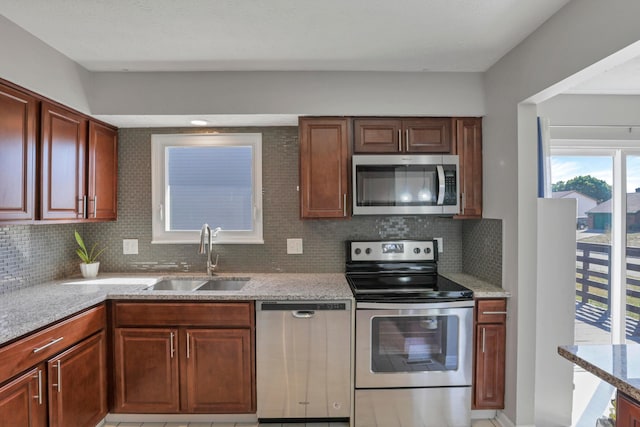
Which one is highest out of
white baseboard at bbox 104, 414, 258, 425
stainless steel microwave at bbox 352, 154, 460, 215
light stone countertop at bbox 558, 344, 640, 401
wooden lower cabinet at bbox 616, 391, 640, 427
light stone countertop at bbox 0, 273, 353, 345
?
stainless steel microwave at bbox 352, 154, 460, 215

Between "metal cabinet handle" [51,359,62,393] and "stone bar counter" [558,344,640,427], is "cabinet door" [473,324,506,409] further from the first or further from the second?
"metal cabinet handle" [51,359,62,393]

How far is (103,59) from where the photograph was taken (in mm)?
2352

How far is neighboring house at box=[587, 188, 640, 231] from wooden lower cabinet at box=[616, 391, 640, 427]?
2.36 metres

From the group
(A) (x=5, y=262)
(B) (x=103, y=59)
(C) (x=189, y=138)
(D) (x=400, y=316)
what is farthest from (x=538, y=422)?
(B) (x=103, y=59)

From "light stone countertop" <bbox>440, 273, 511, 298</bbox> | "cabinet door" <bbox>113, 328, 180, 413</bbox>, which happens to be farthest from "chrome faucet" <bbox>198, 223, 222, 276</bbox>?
"light stone countertop" <bbox>440, 273, 511, 298</bbox>

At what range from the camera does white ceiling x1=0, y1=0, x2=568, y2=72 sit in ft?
5.80

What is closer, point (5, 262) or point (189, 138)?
point (5, 262)

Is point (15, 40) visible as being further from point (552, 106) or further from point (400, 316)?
point (552, 106)

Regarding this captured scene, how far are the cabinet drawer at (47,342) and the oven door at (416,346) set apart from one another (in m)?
1.59

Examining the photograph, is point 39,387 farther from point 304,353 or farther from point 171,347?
point 304,353

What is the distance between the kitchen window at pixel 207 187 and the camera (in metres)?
2.94

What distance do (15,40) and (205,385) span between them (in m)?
2.24

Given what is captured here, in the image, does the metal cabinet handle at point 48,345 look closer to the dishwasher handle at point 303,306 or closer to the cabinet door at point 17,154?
the cabinet door at point 17,154

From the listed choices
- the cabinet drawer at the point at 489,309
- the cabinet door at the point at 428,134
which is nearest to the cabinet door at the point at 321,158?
the cabinet door at the point at 428,134
